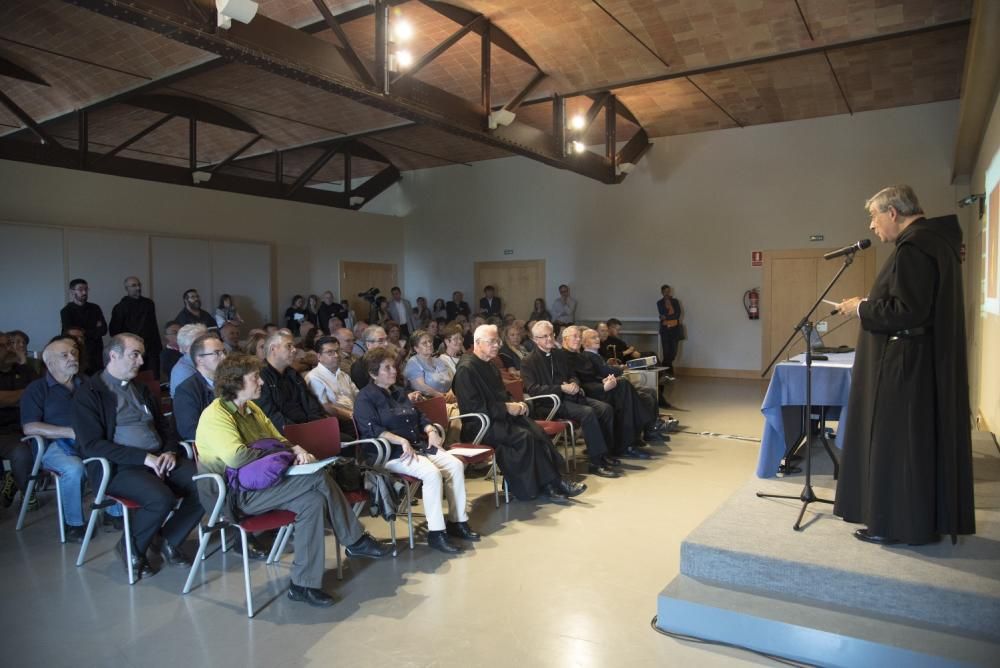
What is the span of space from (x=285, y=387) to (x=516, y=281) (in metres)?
9.46

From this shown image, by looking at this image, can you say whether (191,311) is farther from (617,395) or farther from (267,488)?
(267,488)

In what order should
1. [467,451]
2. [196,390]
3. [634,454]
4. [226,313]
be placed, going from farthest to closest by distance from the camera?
[226,313], [634,454], [467,451], [196,390]

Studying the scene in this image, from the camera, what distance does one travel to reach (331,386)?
176 inches

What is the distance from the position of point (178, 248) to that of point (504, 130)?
17.5 ft

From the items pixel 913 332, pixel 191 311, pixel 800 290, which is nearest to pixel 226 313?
pixel 191 311

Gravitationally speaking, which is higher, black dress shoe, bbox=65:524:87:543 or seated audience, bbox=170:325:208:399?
seated audience, bbox=170:325:208:399

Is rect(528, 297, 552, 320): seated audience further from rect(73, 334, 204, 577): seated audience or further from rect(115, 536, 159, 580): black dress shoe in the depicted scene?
rect(115, 536, 159, 580): black dress shoe

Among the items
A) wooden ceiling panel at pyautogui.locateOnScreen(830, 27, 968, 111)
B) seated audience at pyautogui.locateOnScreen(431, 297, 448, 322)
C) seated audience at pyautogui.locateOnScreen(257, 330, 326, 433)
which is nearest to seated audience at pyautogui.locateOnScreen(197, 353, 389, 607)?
seated audience at pyautogui.locateOnScreen(257, 330, 326, 433)

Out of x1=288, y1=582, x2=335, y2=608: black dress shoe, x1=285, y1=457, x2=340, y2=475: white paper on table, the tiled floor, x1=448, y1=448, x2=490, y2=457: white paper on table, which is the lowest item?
the tiled floor

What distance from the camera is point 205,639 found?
270 centimetres

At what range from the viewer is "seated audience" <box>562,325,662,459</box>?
5.71 m

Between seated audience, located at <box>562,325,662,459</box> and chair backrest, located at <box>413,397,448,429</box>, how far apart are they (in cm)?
176

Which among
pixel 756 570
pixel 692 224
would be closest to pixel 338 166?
pixel 692 224

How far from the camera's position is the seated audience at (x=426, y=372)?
16.8 ft
